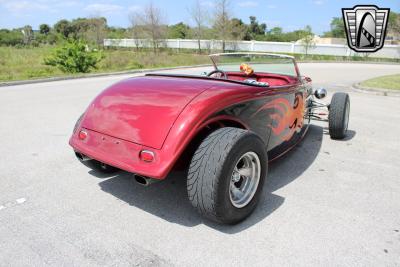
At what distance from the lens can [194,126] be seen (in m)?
2.54

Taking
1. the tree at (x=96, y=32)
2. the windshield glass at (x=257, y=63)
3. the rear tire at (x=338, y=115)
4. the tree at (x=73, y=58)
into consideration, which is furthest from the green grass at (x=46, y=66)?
Answer: the tree at (x=96, y=32)

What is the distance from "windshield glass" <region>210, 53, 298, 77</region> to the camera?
14.1ft

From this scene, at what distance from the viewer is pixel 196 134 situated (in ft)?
8.70

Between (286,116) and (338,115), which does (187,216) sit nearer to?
(286,116)

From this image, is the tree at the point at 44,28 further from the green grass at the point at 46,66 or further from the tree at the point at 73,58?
the tree at the point at 73,58

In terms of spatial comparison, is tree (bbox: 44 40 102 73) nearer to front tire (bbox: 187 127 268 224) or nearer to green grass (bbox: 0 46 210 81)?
green grass (bbox: 0 46 210 81)

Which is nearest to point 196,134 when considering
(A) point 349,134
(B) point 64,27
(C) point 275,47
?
(A) point 349,134

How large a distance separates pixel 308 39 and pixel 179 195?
38071mm

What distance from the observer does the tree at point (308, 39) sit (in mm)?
37750

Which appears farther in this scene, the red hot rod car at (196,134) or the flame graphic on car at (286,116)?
the flame graphic on car at (286,116)

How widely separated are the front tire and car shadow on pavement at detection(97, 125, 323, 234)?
0.20 meters

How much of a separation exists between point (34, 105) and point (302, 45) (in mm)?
36031

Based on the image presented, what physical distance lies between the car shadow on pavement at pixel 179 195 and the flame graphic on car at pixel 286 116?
389mm

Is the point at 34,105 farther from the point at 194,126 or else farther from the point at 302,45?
the point at 302,45
